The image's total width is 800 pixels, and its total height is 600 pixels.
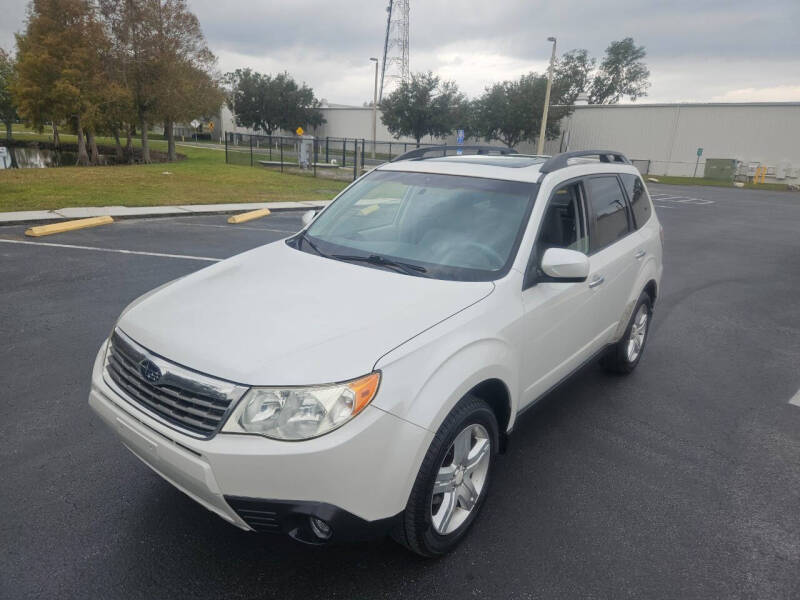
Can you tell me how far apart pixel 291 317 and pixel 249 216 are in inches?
427

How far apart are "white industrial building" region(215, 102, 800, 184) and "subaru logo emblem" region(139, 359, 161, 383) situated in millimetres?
39970

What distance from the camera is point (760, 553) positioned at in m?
2.81

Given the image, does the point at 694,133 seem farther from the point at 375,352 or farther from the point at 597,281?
the point at 375,352

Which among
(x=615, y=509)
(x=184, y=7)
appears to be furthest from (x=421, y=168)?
(x=184, y=7)

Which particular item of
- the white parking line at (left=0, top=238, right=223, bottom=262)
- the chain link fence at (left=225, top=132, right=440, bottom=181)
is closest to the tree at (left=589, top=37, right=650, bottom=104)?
the chain link fence at (left=225, top=132, right=440, bottom=181)

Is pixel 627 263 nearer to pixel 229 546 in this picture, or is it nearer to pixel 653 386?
pixel 653 386

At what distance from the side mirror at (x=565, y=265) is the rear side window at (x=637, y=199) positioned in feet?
6.52

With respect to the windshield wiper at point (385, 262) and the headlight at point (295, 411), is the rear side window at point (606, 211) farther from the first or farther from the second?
the headlight at point (295, 411)

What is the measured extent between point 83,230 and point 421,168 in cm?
897

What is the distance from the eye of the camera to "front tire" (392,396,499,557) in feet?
7.82

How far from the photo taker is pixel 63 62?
2898 centimetres

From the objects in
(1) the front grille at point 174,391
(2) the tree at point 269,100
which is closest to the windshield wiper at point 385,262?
(1) the front grille at point 174,391

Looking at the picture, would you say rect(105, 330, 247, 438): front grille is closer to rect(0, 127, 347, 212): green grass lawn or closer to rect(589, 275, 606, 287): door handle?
rect(589, 275, 606, 287): door handle

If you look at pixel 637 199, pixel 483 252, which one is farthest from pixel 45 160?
pixel 483 252
